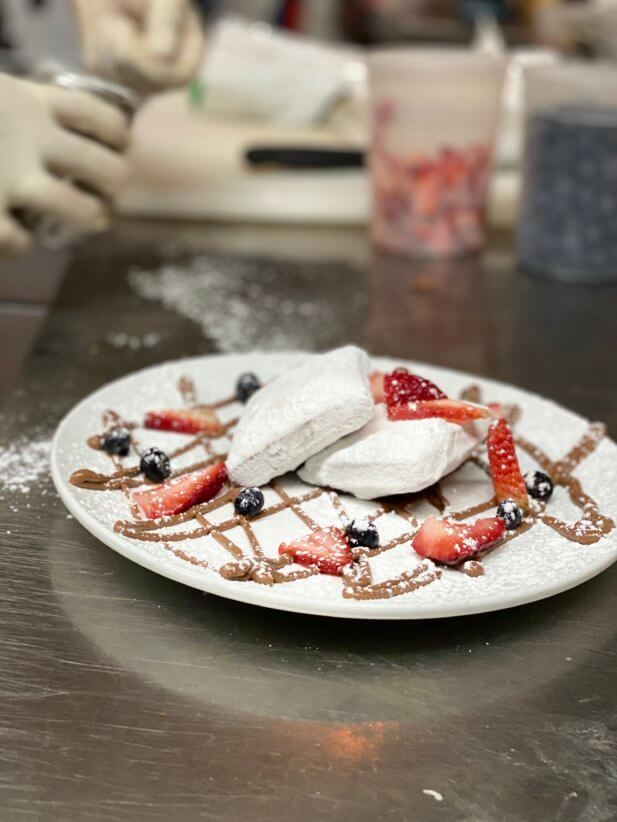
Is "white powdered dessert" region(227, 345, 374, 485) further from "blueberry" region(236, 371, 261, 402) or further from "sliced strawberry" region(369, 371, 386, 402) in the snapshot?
"blueberry" region(236, 371, 261, 402)

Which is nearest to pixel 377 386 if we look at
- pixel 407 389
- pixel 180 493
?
pixel 407 389

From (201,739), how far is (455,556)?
31 centimetres

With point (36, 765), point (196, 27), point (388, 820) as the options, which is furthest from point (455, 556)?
point (196, 27)

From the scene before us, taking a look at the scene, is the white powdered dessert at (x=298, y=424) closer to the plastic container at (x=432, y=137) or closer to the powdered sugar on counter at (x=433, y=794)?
the powdered sugar on counter at (x=433, y=794)

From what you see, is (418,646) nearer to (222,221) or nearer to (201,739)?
(201,739)

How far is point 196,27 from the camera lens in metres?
2.27

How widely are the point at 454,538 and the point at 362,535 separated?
93mm

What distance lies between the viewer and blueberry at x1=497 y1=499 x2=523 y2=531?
107 cm

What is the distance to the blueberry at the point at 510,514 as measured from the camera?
1.07 meters

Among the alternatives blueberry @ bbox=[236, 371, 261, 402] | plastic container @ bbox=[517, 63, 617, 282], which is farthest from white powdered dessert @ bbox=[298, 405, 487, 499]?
plastic container @ bbox=[517, 63, 617, 282]

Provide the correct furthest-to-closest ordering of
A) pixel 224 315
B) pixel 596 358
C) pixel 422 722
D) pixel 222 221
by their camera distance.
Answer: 1. pixel 222 221
2. pixel 224 315
3. pixel 596 358
4. pixel 422 722

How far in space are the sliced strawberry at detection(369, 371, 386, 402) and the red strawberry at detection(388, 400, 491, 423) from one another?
82 mm

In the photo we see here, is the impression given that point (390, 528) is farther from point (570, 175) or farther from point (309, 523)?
point (570, 175)

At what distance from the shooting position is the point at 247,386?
1.39 meters
